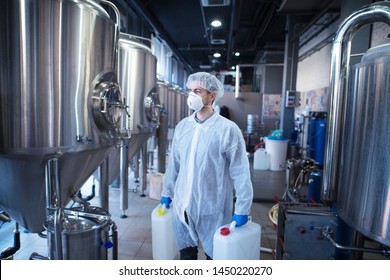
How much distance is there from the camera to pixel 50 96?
1.09 m

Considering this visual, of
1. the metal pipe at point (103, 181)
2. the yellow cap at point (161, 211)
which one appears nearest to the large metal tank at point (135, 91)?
the metal pipe at point (103, 181)

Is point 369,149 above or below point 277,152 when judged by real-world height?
above

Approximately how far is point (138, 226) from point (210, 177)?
4.45 ft

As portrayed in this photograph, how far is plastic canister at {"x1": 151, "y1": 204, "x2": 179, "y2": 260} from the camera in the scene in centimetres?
154

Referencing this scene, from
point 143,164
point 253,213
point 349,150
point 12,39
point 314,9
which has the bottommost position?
point 253,213

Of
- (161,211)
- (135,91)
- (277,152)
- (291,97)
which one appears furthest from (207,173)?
(291,97)

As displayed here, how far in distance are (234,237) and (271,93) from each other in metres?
6.98

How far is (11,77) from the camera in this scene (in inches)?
40.0

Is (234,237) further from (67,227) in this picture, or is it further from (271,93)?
(271,93)

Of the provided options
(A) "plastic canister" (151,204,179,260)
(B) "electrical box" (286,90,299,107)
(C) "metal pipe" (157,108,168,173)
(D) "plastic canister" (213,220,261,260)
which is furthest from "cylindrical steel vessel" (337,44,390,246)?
(B) "electrical box" (286,90,299,107)

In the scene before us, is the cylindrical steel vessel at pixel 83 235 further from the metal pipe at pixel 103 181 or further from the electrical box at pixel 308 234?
the electrical box at pixel 308 234

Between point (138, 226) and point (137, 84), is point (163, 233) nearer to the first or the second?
point (138, 226)

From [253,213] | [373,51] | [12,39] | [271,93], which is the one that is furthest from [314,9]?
[271,93]

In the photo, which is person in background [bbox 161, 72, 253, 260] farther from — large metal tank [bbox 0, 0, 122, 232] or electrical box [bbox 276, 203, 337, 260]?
large metal tank [bbox 0, 0, 122, 232]
